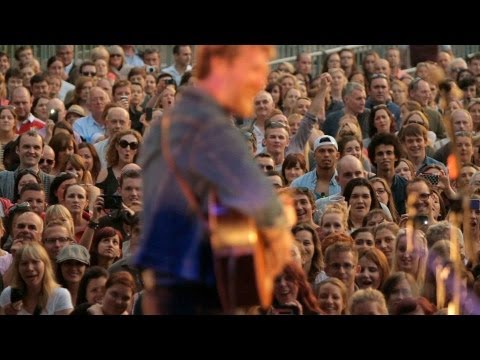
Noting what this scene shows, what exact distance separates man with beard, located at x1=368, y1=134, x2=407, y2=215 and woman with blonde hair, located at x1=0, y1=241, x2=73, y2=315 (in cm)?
307

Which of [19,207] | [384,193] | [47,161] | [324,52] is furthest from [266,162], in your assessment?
[324,52]

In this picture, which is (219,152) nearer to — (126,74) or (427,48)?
(126,74)

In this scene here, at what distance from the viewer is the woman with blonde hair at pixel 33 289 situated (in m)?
10.7

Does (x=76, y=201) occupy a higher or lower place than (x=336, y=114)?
lower

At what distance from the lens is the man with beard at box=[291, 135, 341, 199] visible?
514 inches

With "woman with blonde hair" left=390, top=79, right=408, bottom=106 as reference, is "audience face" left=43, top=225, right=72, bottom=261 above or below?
below

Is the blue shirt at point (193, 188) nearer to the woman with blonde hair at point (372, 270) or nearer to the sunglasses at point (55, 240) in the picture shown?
the woman with blonde hair at point (372, 270)

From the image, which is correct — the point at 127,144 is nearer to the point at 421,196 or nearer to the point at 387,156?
the point at 387,156

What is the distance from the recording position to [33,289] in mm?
10883

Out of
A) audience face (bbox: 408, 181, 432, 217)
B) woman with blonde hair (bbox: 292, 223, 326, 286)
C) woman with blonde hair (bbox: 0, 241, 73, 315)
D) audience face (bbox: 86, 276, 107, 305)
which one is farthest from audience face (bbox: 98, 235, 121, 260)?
audience face (bbox: 408, 181, 432, 217)

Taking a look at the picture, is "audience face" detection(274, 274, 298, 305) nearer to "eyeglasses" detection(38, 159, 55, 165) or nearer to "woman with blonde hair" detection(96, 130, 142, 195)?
"woman with blonde hair" detection(96, 130, 142, 195)

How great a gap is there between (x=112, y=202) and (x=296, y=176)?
1.62m
